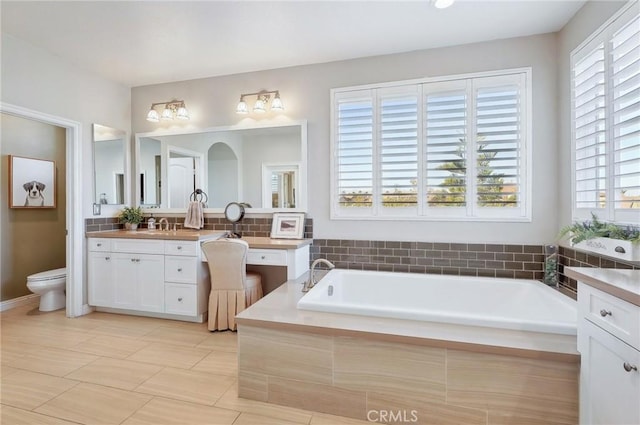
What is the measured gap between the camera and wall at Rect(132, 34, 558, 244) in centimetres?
265

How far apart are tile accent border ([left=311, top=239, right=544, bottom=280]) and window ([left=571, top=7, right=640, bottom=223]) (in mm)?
574

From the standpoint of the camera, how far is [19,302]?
145 inches

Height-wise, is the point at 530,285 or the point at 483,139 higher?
the point at 483,139

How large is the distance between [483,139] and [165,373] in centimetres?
317

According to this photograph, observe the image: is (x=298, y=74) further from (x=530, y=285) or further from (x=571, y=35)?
(x=530, y=285)

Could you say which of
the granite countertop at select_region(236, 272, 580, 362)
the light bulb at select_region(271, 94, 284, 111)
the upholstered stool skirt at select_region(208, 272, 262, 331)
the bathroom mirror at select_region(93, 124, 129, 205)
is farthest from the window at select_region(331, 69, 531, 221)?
the bathroom mirror at select_region(93, 124, 129, 205)

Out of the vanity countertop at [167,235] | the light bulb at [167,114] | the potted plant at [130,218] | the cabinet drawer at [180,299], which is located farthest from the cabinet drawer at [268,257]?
the light bulb at [167,114]

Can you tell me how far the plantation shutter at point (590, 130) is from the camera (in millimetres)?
2010

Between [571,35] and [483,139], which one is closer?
[571,35]

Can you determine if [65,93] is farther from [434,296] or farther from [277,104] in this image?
[434,296]

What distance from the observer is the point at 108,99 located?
142 inches

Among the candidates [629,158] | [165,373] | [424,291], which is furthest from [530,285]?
[165,373]

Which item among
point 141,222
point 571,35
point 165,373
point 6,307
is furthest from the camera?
point 141,222

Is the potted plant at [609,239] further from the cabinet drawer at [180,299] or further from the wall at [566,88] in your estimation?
the cabinet drawer at [180,299]
